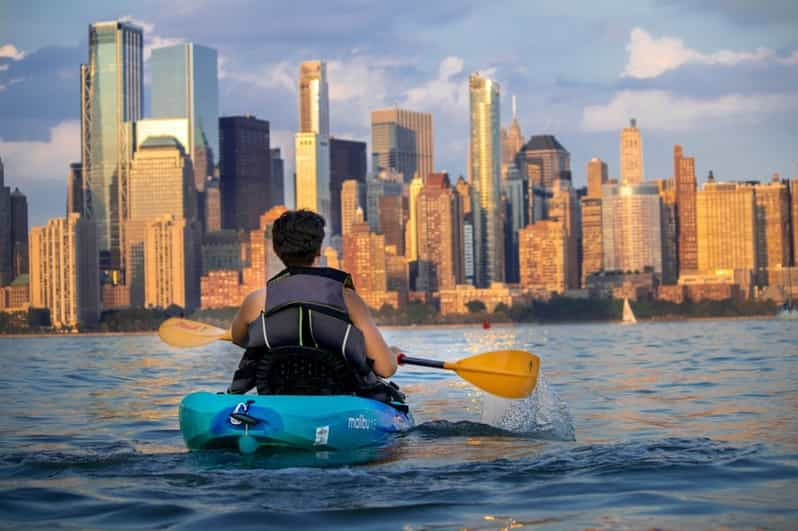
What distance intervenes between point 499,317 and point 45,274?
2117 inches

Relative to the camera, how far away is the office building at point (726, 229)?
18975 centimetres

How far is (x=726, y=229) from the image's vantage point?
627 ft

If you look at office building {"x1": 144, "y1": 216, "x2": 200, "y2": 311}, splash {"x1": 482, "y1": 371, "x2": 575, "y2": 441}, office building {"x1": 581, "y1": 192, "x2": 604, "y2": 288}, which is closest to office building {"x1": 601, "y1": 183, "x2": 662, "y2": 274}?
office building {"x1": 581, "y1": 192, "x2": 604, "y2": 288}

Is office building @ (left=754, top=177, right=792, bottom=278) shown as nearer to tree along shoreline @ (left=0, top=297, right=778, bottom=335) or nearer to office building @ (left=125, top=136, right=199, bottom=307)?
tree along shoreline @ (left=0, top=297, right=778, bottom=335)

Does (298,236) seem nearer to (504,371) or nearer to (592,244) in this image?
(504,371)

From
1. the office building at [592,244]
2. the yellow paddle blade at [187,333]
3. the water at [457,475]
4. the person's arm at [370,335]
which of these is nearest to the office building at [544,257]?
the office building at [592,244]

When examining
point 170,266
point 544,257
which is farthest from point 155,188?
point 544,257

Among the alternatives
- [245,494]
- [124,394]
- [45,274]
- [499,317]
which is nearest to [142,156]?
[45,274]

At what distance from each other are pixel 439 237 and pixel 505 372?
179m

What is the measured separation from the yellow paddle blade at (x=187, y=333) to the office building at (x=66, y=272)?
13977 cm

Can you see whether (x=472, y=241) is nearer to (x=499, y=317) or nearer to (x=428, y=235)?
(x=428, y=235)

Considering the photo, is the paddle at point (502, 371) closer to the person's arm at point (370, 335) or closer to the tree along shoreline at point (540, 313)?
the person's arm at point (370, 335)

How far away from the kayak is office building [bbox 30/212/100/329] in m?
142

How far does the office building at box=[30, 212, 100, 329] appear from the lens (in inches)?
6009
